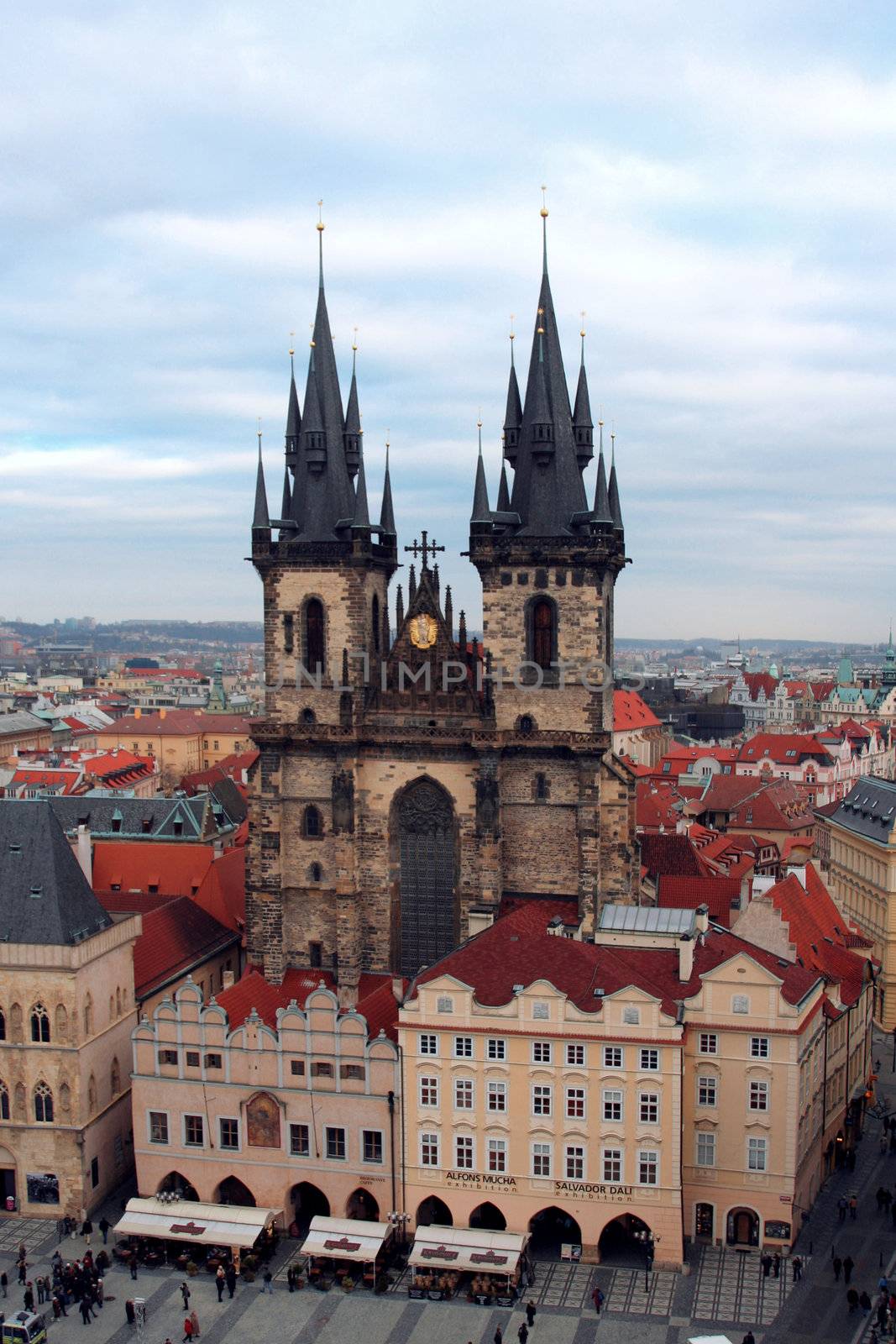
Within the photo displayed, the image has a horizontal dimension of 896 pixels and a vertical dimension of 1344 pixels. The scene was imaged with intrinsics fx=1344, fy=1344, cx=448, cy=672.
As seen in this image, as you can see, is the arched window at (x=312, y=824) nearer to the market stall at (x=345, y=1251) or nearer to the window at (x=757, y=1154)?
the market stall at (x=345, y=1251)

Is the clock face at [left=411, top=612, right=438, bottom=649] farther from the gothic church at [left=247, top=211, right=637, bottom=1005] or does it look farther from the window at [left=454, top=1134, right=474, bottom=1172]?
the window at [left=454, top=1134, right=474, bottom=1172]

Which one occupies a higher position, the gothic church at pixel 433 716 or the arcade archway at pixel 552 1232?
the gothic church at pixel 433 716

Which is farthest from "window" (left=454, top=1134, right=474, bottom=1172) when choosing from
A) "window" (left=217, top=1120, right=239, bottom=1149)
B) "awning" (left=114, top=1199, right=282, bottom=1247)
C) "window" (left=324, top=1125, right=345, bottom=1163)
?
"window" (left=217, top=1120, right=239, bottom=1149)

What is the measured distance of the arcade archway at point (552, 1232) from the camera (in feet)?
162

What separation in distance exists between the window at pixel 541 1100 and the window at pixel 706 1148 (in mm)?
5894

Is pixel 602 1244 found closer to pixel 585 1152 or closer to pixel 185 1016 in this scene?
Answer: pixel 585 1152

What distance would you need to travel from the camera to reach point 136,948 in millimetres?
63750

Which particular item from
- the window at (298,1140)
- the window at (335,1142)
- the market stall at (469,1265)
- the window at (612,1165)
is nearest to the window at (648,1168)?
the window at (612,1165)

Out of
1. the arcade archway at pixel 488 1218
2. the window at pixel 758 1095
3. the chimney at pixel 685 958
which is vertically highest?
the chimney at pixel 685 958

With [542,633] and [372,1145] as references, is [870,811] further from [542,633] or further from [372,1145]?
[372,1145]

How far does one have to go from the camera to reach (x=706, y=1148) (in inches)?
1949

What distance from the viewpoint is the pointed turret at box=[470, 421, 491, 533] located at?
208 ft

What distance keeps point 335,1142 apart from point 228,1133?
4.32 m

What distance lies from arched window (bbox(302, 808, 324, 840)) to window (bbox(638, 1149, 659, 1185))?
24467 mm
